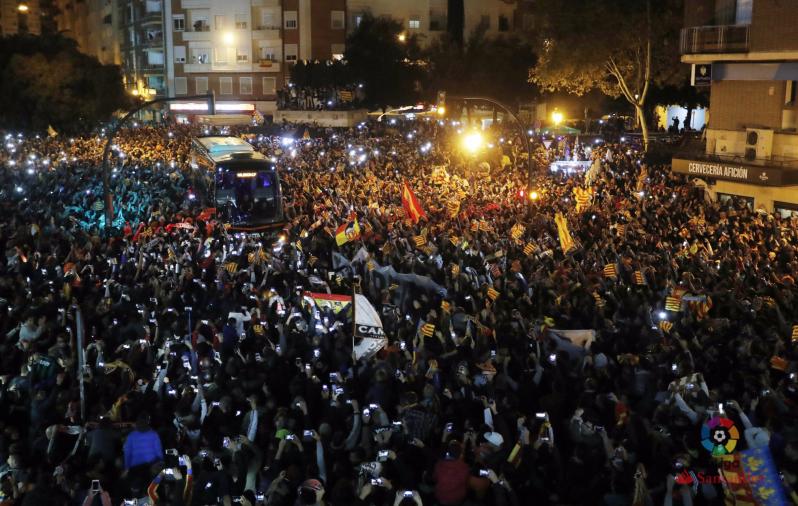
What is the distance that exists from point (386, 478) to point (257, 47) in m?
70.0

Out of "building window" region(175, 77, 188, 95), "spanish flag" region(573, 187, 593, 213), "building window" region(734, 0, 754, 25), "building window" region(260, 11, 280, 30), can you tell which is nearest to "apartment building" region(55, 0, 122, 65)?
"building window" region(175, 77, 188, 95)

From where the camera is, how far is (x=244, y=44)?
246ft

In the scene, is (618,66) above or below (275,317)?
above

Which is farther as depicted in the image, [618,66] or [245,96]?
[245,96]

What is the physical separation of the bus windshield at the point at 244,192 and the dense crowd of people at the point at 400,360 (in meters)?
4.22

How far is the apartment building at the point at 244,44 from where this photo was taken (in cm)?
7400

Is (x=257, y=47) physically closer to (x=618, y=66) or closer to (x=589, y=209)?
(x=618, y=66)

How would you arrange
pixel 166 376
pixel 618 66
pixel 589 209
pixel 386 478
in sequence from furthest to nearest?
1. pixel 618 66
2. pixel 589 209
3. pixel 166 376
4. pixel 386 478

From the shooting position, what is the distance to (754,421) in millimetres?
9508

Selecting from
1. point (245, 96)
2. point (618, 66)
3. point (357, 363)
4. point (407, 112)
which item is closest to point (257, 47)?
point (245, 96)

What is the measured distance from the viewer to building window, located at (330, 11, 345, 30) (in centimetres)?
7406

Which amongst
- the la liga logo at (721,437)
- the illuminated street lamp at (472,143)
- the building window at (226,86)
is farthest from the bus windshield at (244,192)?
the building window at (226,86)

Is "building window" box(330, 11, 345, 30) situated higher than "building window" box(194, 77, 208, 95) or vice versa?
"building window" box(330, 11, 345, 30)

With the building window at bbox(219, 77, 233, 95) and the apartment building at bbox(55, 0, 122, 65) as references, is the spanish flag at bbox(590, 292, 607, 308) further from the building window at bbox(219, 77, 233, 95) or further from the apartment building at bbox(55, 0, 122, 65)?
the apartment building at bbox(55, 0, 122, 65)
